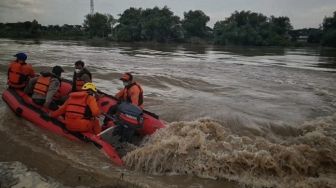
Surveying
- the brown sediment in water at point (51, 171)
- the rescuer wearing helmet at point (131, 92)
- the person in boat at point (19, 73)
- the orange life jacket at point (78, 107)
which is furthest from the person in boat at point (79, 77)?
the brown sediment in water at point (51, 171)

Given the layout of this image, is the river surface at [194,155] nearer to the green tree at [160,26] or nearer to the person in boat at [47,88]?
the person in boat at [47,88]

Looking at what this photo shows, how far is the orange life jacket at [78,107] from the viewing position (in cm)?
539

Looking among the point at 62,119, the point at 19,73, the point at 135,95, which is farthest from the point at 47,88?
the point at 135,95

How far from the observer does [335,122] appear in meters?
8.41

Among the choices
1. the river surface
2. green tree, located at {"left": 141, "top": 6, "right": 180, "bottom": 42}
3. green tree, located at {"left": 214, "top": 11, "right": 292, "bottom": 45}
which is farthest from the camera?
green tree, located at {"left": 141, "top": 6, "right": 180, "bottom": 42}

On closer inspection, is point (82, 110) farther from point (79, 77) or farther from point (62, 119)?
point (79, 77)

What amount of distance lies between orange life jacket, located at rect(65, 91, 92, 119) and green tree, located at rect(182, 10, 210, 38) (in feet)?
222

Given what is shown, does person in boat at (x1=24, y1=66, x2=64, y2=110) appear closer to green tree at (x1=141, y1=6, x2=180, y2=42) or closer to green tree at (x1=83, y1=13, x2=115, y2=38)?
green tree at (x1=141, y1=6, x2=180, y2=42)

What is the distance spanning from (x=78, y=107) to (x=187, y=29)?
224ft

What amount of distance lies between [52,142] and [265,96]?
8260 mm

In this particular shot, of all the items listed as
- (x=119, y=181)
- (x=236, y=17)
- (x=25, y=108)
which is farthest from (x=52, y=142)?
(x=236, y=17)

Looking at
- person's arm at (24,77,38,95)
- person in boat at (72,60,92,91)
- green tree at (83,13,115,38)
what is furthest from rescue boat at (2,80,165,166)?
green tree at (83,13,115,38)

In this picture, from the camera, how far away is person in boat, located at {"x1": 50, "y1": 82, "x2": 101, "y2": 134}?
540 cm

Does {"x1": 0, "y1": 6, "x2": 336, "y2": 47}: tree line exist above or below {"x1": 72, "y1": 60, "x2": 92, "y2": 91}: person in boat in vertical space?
above
